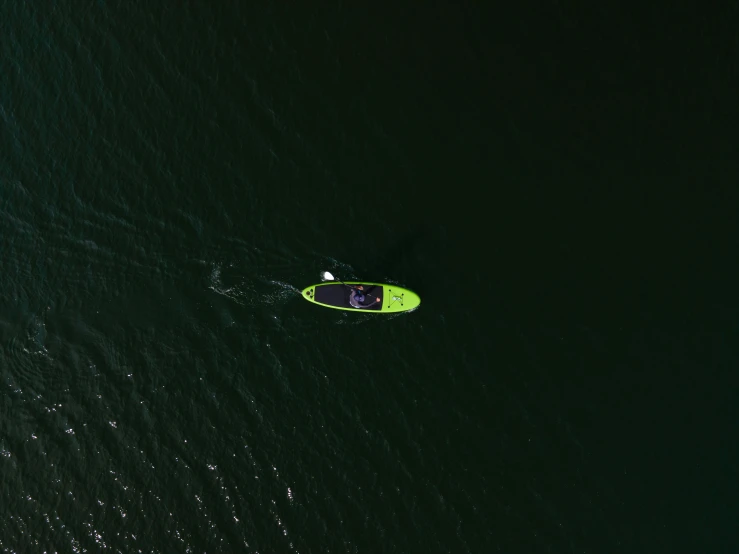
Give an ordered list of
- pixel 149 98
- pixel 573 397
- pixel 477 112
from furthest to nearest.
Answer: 1. pixel 149 98
2. pixel 477 112
3. pixel 573 397

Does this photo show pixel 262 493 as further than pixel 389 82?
No

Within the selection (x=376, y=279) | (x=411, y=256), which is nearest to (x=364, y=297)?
(x=376, y=279)

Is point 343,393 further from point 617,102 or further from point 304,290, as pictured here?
point 617,102

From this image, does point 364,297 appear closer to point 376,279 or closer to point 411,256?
point 376,279

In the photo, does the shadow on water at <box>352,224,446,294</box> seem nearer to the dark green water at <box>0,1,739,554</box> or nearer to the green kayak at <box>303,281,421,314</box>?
the dark green water at <box>0,1,739,554</box>

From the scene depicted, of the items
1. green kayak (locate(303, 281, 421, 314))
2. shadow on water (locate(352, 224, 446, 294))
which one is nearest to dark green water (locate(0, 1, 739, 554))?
shadow on water (locate(352, 224, 446, 294))

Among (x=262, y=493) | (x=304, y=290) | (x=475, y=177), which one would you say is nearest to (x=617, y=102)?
(x=475, y=177)
